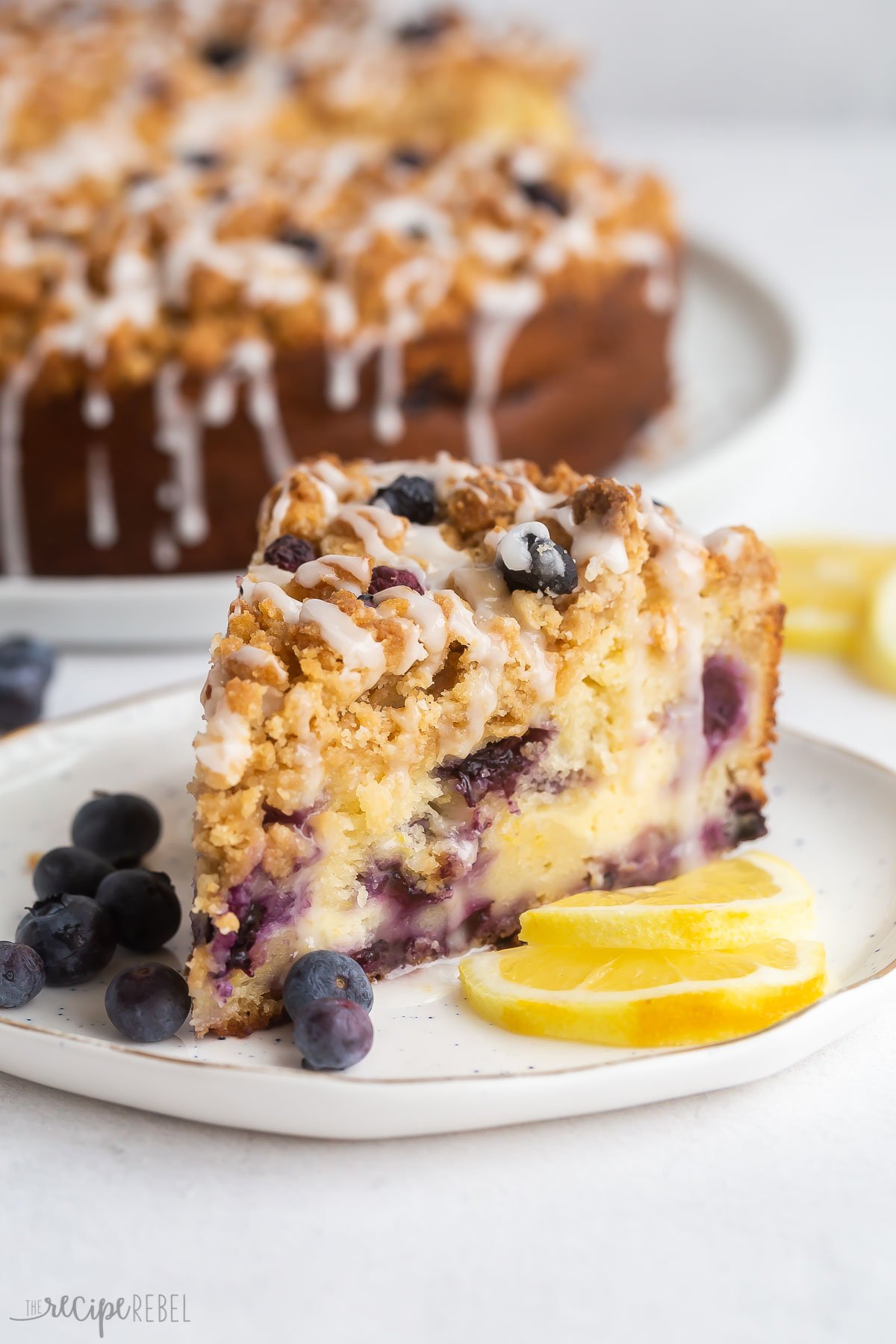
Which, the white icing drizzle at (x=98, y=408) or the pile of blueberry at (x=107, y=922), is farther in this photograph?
the white icing drizzle at (x=98, y=408)

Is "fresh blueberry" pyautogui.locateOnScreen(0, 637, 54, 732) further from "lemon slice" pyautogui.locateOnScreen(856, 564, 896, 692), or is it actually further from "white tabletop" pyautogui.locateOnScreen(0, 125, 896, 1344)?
"lemon slice" pyautogui.locateOnScreen(856, 564, 896, 692)

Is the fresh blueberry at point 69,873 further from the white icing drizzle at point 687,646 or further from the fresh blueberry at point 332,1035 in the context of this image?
the white icing drizzle at point 687,646

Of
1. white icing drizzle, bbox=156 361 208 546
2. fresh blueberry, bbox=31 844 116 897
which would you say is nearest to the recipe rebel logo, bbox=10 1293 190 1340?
fresh blueberry, bbox=31 844 116 897

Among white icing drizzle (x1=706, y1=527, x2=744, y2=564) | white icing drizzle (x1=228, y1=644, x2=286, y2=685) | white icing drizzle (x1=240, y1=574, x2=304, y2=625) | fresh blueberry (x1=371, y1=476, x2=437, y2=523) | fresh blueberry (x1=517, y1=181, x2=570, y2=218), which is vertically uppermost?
fresh blueberry (x1=517, y1=181, x2=570, y2=218)

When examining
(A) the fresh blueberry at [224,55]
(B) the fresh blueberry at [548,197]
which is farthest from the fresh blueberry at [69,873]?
(A) the fresh blueberry at [224,55]

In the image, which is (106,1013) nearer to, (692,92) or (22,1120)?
(22,1120)

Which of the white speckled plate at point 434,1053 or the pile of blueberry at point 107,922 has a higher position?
the pile of blueberry at point 107,922

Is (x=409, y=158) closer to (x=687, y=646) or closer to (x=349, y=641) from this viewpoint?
(x=687, y=646)
